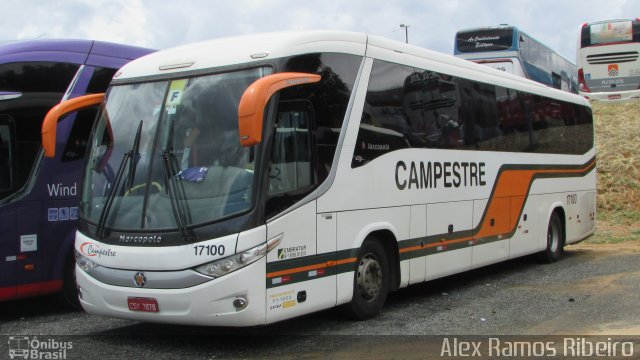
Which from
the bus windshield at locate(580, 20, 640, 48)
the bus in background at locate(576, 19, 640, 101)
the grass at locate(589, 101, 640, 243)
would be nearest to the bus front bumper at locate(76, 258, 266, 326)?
the grass at locate(589, 101, 640, 243)

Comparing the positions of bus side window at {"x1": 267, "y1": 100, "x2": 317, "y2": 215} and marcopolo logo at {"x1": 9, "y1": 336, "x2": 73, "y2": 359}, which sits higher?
bus side window at {"x1": 267, "y1": 100, "x2": 317, "y2": 215}

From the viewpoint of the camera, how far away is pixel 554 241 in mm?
13703

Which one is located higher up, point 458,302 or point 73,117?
point 73,117

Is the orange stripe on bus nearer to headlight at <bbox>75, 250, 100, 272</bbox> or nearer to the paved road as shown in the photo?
the paved road

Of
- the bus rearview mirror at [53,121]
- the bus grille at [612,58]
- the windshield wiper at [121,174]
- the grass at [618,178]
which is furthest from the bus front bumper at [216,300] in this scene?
the bus grille at [612,58]

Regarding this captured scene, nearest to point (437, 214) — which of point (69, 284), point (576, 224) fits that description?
point (69, 284)

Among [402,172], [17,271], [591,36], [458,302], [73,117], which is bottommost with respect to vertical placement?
[458,302]

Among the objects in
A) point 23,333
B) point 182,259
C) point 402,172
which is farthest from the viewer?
point 402,172

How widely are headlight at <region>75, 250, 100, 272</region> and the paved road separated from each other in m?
0.81

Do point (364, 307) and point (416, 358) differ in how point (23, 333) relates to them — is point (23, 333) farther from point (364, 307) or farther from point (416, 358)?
point (416, 358)

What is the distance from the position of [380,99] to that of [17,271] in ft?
15.7

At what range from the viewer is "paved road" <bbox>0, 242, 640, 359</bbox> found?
6.95m

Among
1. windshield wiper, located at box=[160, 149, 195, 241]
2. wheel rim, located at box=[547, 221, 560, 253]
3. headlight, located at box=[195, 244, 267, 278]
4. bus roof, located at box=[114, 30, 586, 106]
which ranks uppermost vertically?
bus roof, located at box=[114, 30, 586, 106]

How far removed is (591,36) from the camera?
1011 inches
